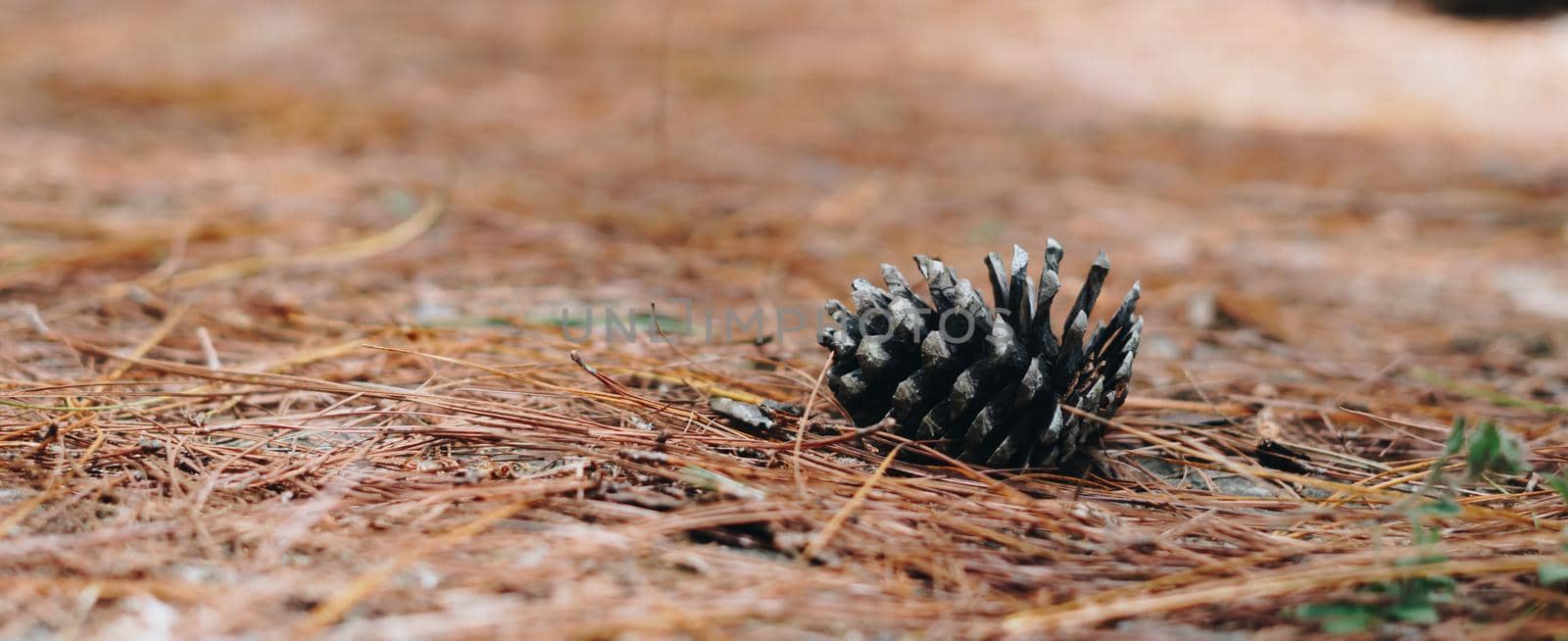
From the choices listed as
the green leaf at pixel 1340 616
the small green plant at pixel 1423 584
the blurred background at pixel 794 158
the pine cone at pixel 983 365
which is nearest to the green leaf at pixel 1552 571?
the small green plant at pixel 1423 584

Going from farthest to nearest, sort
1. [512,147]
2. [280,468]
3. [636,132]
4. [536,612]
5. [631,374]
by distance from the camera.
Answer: [636,132], [512,147], [631,374], [280,468], [536,612]

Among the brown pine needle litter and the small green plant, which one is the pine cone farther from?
the small green plant

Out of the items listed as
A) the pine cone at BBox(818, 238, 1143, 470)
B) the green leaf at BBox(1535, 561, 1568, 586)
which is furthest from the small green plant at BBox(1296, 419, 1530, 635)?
the pine cone at BBox(818, 238, 1143, 470)

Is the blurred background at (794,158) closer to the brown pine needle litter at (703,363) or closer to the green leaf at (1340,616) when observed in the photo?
the brown pine needle litter at (703,363)

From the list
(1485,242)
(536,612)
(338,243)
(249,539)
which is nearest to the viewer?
(536,612)

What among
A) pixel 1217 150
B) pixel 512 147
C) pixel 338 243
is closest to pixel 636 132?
pixel 512 147

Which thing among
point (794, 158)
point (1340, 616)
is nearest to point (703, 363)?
point (1340, 616)

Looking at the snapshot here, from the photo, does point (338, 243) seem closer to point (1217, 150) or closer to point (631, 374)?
point (631, 374)

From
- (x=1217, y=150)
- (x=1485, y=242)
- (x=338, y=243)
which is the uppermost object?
(x=1217, y=150)

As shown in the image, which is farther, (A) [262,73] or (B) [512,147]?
(A) [262,73]
